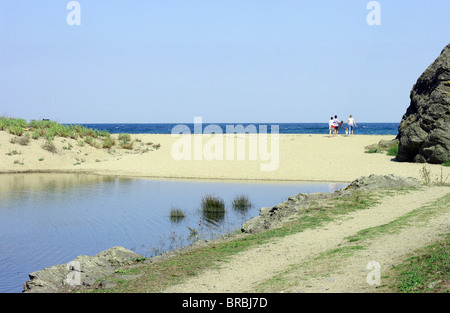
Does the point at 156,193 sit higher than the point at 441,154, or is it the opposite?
the point at 441,154

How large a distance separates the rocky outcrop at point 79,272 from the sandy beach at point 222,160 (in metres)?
13.9

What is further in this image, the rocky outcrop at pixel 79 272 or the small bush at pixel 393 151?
the small bush at pixel 393 151

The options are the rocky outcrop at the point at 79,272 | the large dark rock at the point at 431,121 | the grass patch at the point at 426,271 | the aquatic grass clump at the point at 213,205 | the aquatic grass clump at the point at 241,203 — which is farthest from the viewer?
the large dark rock at the point at 431,121

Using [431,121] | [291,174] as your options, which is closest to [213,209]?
[291,174]

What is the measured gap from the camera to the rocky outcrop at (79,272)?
7797mm

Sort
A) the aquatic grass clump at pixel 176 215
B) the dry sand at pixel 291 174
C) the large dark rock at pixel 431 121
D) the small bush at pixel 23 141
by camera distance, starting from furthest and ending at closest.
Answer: the small bush at pixel 23 141
the large dark rock at pixel 431 121
the aquatic grass clump at pixel 176 215
the dry sand at pixel 291 174

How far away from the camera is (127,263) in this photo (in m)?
9.33

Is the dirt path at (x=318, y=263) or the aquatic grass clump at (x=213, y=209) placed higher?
the dirt path at (x=318, y=263)

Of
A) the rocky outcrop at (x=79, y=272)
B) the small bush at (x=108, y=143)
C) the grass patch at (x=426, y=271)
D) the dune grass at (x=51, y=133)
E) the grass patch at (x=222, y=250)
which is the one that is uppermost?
the dune grass at (x=51, y=133)

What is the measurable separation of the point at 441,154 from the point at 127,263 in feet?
54.3

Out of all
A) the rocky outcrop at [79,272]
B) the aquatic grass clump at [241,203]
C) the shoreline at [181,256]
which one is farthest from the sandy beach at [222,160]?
the rocky outcrop at [79,272]

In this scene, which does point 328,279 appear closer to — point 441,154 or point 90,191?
point 90,191

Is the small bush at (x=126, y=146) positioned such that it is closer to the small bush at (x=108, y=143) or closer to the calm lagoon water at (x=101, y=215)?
the small bush at (x=108, y=143)
